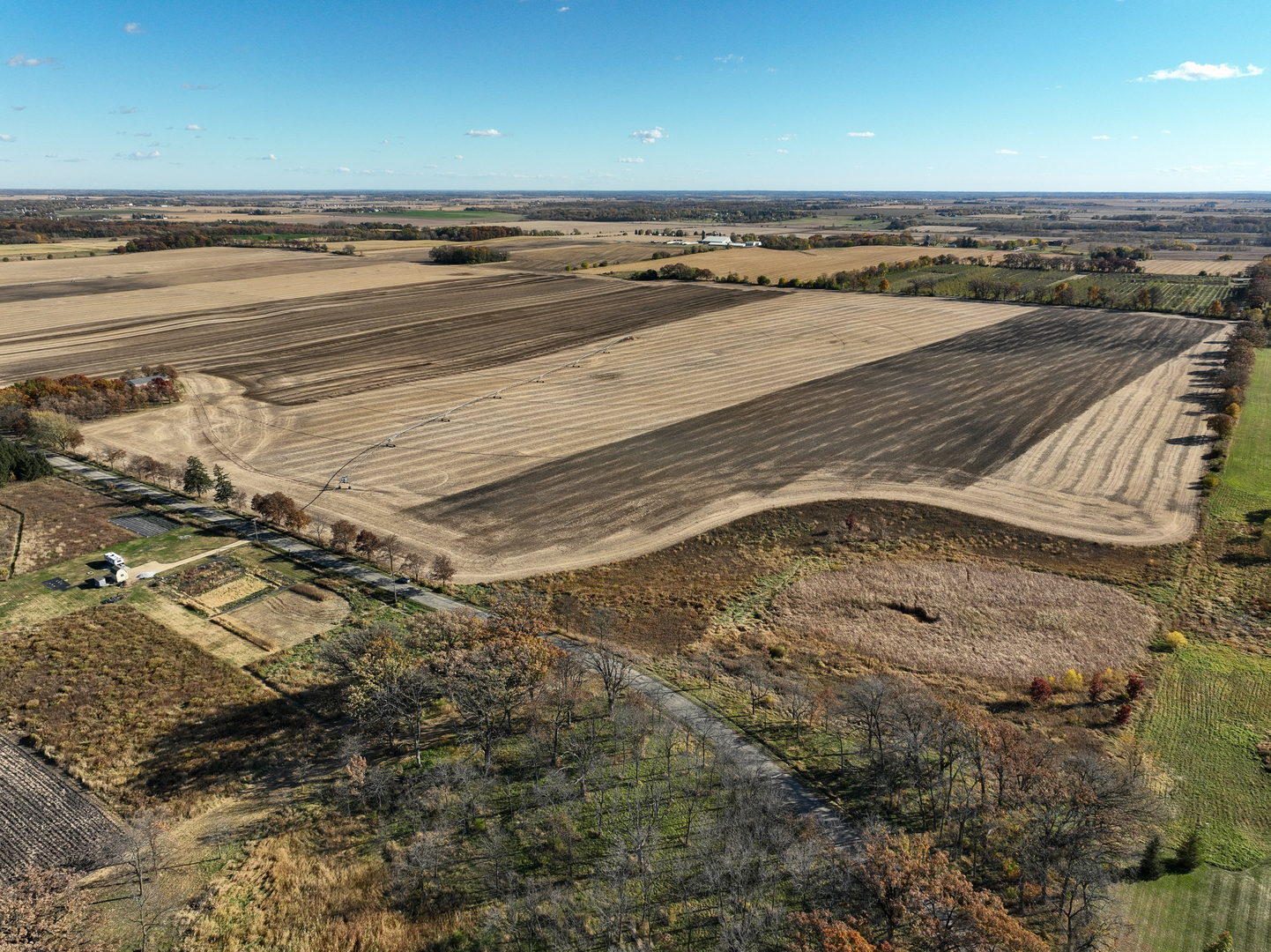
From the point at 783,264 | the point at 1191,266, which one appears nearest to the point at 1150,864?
the point at 783,264

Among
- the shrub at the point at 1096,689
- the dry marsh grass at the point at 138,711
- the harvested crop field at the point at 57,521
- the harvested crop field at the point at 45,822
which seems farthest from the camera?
the harvested crop field at the point at 57,521

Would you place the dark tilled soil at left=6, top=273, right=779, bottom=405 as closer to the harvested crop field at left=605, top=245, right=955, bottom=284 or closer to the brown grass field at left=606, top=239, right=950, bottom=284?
the brown grass field at left=606, top=239, right=950, bottom=284

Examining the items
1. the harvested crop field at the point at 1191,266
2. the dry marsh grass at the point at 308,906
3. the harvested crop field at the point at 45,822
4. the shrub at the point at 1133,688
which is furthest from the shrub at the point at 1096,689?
the harvested crop field at the point at 1191,266

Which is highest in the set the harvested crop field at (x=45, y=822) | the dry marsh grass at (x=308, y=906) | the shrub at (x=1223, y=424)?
the shrub at (x=1223, y=424)

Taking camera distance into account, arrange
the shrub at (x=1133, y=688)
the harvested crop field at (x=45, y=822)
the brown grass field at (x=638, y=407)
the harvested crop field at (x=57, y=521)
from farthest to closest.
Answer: the brown grass field at (x=638, y=407) < the harvested crop field at (x=57, y=521) < the shrub at (x=1133, y=688) < the harvested crop field at (x=45, y=822)

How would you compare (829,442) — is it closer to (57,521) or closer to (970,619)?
(970,619)

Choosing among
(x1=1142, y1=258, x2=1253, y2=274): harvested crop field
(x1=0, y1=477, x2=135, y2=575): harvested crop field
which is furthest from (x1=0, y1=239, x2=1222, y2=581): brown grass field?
(x1=1142, y1=258, x2=1253, y2=274): harvested crop field

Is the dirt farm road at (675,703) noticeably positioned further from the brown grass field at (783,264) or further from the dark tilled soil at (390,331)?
the brown grass field at (783,264)

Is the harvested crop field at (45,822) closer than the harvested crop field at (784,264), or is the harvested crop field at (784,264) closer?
the harvested crop field at (45,822)
